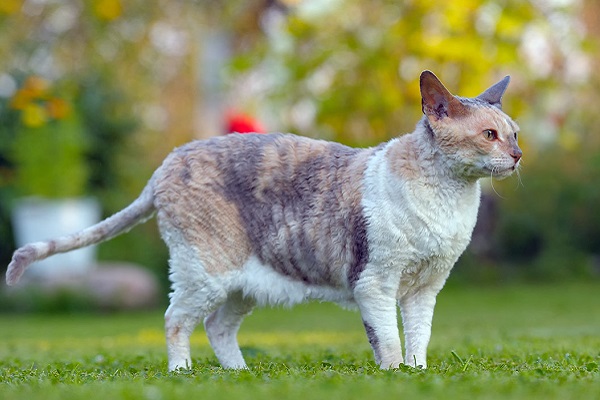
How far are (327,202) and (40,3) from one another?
15612 mm

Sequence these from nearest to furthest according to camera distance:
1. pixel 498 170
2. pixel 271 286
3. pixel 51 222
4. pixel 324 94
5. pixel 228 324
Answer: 1. pixel 498 170
2. pixel 271 286
3. pixel 228 324
4. pixel 51 222
5. pixel 324 94

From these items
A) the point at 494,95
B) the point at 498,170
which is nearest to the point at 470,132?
the point at 498,170

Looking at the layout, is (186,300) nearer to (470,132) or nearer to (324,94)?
(470,132)

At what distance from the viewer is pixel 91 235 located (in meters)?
5.96

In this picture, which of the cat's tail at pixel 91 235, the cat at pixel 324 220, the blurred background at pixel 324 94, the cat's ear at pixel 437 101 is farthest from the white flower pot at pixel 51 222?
the cat's ear at pixel 437 101

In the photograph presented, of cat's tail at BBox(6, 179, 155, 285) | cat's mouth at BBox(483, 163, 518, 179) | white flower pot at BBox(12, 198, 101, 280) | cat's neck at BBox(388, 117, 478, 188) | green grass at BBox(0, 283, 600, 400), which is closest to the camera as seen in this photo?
green grass at BBox(0, 283, 600, 400)

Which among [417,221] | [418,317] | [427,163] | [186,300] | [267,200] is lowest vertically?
[418,317]

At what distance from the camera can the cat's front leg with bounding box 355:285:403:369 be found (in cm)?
524

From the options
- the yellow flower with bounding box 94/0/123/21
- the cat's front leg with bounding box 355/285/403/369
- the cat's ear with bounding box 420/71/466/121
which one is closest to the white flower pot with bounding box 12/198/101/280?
the yellow flower with bounding box 94/0/123/21

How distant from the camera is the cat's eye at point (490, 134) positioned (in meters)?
5.18

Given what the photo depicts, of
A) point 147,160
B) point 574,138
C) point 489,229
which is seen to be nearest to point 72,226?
point 147,160

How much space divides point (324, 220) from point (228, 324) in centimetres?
108

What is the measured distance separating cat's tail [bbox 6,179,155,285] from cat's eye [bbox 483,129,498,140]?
211 centimetres

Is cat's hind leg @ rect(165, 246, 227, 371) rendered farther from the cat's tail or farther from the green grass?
the cat's tail
